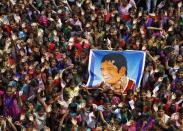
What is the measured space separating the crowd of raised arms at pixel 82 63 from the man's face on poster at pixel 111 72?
1.66ft

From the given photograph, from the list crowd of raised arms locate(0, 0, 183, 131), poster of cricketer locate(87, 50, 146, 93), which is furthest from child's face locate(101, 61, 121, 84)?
crowd of raised arms locate(0, 0, 183, 131)

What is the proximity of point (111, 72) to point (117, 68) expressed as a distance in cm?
25

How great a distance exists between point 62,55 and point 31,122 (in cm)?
334

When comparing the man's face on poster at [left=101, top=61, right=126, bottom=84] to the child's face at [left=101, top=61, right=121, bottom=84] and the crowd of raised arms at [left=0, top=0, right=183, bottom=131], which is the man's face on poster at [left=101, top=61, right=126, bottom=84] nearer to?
the child's face at [left=101, top=61, right=121, bottom=84]

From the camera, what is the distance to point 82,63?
22.4 m

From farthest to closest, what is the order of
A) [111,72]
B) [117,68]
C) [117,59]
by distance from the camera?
[117,59]
[117,68]
[111,72]

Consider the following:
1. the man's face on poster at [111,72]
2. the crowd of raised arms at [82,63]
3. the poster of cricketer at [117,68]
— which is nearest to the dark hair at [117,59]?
the poster of cricketer at [117,68]

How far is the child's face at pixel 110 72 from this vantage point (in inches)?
864

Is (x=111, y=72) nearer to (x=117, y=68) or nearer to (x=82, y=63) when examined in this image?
(x=117, y=68)

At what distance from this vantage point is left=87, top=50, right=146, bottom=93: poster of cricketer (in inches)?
859

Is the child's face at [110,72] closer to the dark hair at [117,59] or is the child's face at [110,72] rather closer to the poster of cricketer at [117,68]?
the poster of cricketer at [117,68]

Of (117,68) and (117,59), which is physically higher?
(117,59)

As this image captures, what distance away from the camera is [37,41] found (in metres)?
23.1

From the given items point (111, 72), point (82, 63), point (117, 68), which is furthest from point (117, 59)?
point (82, 63)
